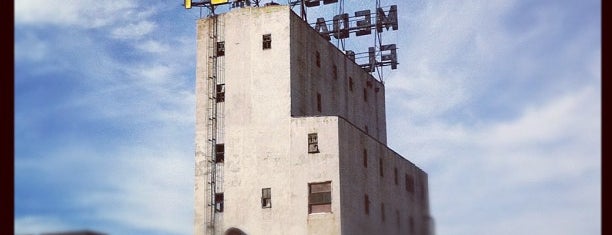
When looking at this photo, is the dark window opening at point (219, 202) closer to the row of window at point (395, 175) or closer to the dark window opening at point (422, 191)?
the row of window at point (395, 175)

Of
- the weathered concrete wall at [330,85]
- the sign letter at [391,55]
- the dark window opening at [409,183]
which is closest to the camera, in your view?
the weathered concrete wall at [330,85]

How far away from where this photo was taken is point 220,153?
47625mm

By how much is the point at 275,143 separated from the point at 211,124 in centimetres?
397

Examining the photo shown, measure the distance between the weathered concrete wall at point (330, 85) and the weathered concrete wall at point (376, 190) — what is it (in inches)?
138

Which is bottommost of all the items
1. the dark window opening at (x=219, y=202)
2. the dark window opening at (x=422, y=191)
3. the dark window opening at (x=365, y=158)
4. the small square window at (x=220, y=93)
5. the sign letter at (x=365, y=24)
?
the dark window opening at (x=219, y=202)

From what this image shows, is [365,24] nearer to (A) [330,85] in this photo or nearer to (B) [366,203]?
(A) [330,85]

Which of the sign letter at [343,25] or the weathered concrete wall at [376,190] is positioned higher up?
the sign letter at [343,25]

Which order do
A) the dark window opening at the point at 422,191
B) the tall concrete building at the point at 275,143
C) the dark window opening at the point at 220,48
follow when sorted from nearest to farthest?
the tall concrete building at the point at 275,143
the dark window opening at the point at 220,48
the dark window opening at the point at 422,191

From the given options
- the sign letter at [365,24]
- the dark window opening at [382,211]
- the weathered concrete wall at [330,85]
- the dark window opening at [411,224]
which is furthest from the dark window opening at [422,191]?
the sign letter at [365,24]

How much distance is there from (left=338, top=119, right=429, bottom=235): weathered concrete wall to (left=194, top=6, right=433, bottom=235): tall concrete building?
0.11 metres

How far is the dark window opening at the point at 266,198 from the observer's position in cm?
4600
